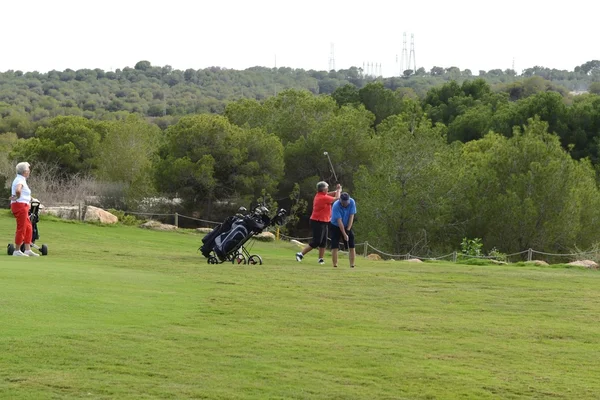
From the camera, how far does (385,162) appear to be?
45.5 m

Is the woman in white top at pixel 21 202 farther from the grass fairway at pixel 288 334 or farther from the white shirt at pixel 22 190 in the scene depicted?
the grass fairway at pixel 288 334

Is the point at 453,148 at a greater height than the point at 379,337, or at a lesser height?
greater

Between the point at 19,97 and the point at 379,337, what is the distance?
153 metres

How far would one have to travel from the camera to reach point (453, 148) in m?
48.8

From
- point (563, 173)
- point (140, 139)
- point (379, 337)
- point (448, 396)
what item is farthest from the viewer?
point (140, 139)

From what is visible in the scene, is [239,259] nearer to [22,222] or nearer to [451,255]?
[22,222]

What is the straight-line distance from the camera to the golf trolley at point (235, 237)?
19844 mm

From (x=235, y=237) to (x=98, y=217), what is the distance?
58.8ft

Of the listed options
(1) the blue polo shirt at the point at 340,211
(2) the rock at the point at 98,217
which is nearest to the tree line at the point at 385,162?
(2) the rock at the point at 98,217

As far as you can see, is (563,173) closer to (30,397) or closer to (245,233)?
(245,233)

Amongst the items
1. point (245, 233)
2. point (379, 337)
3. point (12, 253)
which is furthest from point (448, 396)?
point (12, 253)

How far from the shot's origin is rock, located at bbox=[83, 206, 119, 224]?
3638cm

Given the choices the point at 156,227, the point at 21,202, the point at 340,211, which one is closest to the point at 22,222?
the point at 21,202

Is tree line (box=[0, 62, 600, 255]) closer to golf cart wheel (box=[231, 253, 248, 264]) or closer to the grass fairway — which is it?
golf cart wheel (box=[231, 253, 248, 264])
